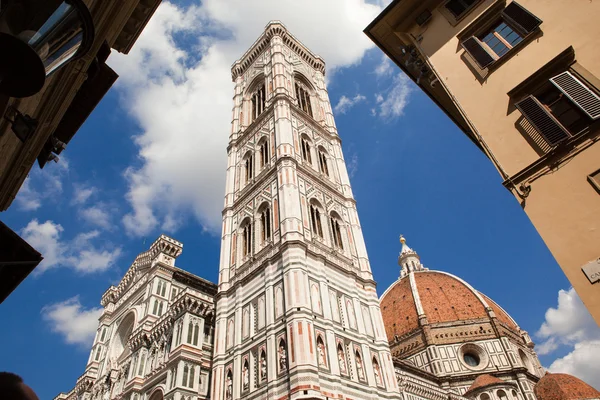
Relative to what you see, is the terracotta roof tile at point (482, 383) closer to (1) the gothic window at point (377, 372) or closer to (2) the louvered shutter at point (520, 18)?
(1) the gothic window at point (377, 372)

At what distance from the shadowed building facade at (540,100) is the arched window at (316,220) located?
535 inches

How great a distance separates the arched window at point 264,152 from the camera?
1069 inches

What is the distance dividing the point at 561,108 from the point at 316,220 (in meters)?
16.8

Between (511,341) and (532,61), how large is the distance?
57.1m

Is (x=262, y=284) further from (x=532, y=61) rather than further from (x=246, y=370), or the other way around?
(x=532, y=61)

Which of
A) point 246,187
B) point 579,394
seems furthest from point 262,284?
point 579,394

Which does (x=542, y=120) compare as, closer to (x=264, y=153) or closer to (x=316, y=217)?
(x=316, y=217)

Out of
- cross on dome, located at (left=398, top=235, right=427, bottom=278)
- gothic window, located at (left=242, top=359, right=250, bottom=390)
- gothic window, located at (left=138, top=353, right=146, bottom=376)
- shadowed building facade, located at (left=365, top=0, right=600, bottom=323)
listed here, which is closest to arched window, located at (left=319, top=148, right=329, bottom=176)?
gothic window, located at (left=242, top=359, right=250, bottom=390)

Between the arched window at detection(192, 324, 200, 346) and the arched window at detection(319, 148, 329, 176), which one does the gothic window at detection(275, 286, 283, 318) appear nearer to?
the arched window at detection(192, 324, 200, 346)

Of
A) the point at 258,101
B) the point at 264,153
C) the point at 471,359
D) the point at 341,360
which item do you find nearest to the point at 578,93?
the point at 341,360

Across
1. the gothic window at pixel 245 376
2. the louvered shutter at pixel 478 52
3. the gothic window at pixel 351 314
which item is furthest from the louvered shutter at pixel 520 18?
the gothic window at pixel 245 376

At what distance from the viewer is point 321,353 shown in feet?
55.5

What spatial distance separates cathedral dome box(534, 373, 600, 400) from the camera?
110 feet

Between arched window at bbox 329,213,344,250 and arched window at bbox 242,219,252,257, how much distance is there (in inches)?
199
